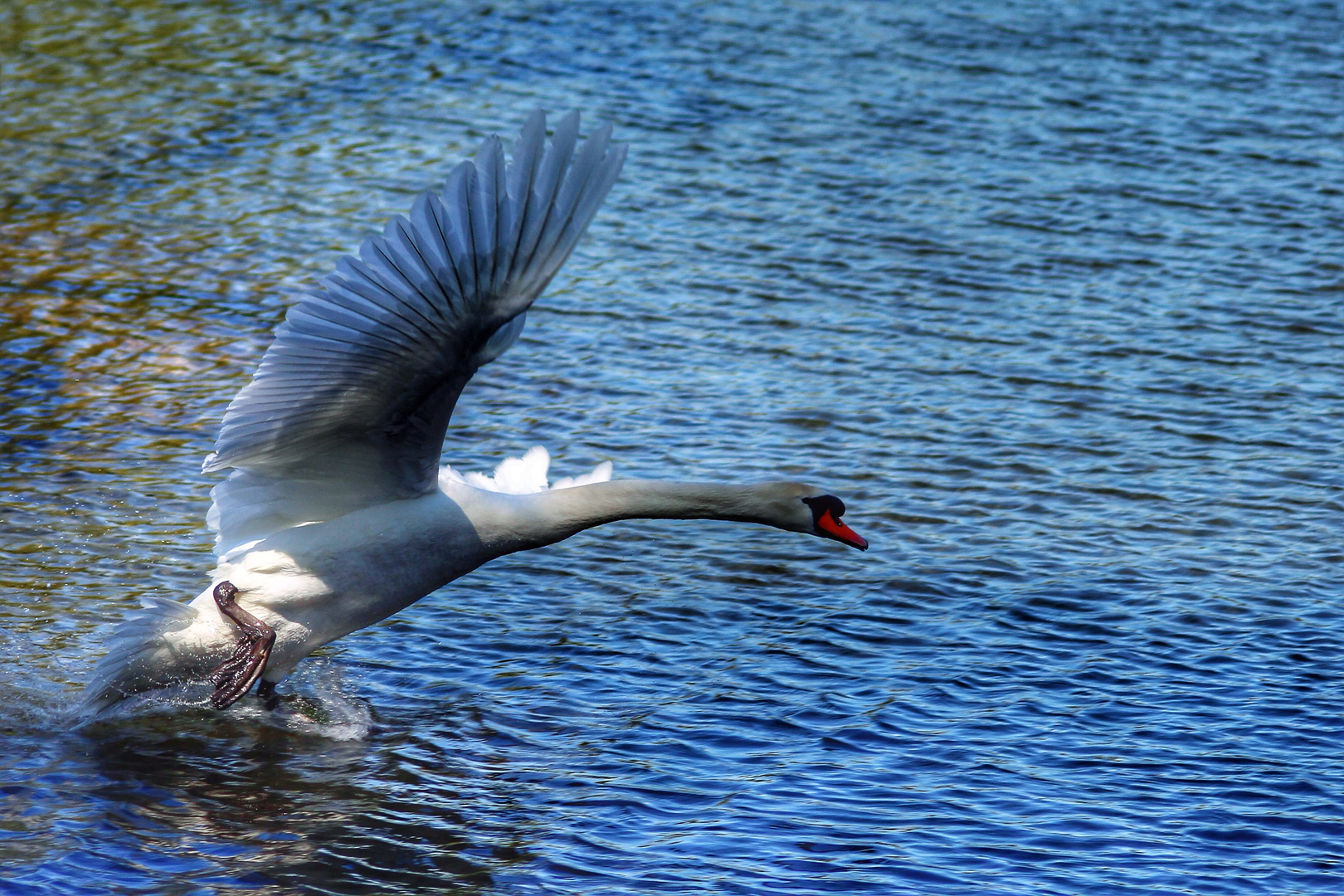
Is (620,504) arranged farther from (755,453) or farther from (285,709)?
(755,453)

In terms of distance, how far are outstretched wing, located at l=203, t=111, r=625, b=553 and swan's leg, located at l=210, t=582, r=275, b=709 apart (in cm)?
57

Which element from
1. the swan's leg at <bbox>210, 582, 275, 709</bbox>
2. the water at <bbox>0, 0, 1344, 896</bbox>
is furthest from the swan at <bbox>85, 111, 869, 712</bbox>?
the water at <bbox>0, 0, 1344, 896</bbox>

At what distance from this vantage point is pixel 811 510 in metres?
8.31

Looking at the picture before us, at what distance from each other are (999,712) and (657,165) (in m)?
10.4

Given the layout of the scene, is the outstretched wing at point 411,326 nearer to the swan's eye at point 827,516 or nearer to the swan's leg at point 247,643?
the swan's leg at point 247,643

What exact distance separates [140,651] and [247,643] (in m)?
0.49

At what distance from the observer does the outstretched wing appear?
6.80 m

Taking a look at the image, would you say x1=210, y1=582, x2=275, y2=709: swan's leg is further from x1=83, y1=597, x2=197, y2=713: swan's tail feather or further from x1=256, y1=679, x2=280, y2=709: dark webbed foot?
x1=256, y1=679, x2=280, y2=709: dark webbed foot

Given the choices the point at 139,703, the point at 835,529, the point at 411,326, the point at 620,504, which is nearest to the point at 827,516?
the point at 835,529

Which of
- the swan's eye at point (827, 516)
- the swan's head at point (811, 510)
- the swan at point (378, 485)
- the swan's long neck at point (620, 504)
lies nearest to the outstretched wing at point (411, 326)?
the swan at point (378, 485)

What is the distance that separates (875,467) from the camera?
40.0 ft

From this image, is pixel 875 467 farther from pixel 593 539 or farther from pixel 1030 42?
pixel 1030 42

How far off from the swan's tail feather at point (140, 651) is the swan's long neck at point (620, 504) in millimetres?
1644

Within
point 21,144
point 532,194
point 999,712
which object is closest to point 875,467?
point 999,712
